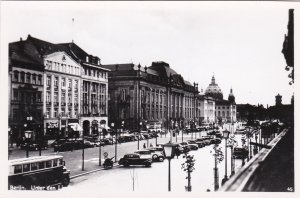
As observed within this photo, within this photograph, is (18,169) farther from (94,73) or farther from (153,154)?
(94,73)

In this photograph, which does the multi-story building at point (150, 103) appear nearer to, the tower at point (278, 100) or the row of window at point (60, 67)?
the row of window at point (60, 67)

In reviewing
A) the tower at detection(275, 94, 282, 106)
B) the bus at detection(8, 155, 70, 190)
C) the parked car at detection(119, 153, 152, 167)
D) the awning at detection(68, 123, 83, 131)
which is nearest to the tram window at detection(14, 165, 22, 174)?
the bus at detection(8, 155, 70, 190)

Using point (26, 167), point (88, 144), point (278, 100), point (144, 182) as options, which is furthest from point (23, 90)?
point (88, 144)

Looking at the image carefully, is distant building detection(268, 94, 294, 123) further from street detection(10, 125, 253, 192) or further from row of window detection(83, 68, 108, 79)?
row of window detection(83, 68, 108, 79)
